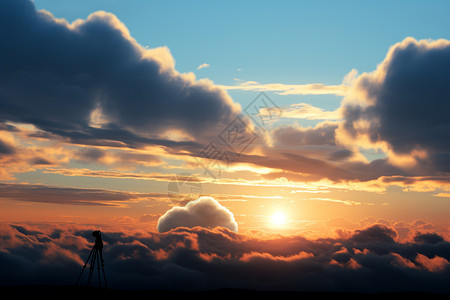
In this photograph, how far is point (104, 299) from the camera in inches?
2721

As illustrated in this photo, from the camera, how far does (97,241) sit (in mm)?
59688

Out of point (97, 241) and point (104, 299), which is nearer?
point (97, 241)

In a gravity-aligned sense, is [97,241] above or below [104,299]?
above

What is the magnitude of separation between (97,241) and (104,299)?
15.6 metres
